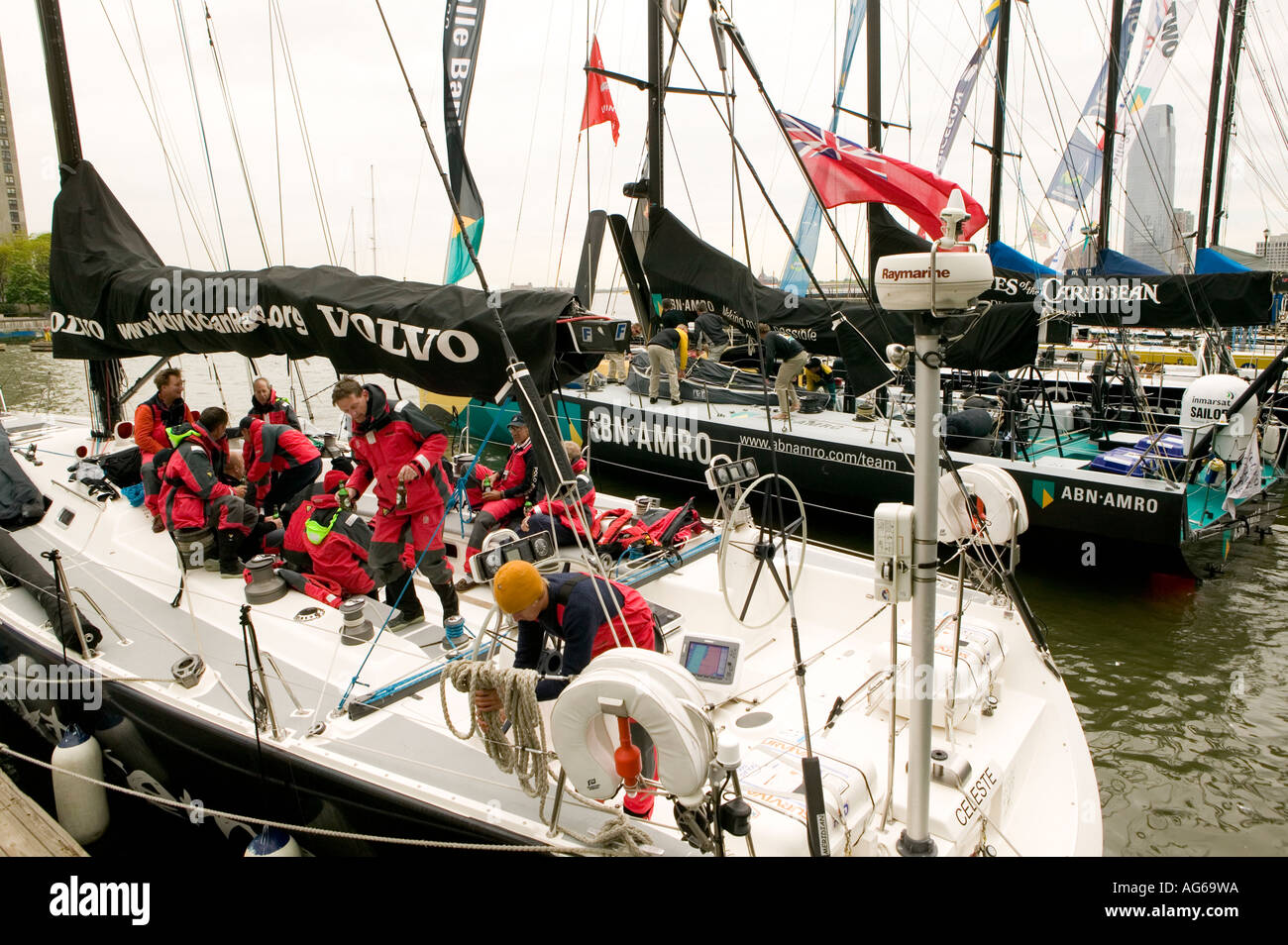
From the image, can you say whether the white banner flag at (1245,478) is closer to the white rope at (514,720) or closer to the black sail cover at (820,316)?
the black sail cover at (820,316)

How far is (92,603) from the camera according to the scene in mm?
4172

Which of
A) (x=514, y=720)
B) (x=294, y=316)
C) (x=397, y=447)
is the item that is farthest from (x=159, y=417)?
(x=514, y=720)

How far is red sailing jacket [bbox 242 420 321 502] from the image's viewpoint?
18.2 feet

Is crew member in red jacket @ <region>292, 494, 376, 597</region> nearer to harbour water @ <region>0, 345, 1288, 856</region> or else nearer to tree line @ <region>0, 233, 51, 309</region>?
harbour water @ <region>0, 345, 1288, 856</region>

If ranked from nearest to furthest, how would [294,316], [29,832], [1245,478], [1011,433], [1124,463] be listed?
[294,316]
[29,832]
[1245,478]
[1124,463]
[1011,433]

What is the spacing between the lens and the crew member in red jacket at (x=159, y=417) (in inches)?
210

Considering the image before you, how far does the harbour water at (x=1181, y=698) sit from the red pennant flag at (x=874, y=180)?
3.89 metres

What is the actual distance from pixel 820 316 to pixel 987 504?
6.18 meters

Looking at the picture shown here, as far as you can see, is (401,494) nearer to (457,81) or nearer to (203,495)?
(203,495)

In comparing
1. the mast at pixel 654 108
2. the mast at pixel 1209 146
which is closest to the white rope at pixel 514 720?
the mast at pixel 654 108

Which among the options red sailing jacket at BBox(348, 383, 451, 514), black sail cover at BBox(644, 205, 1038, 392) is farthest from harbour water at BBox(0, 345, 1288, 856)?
black sail cover at BBox(644, 205, 1038, 392)

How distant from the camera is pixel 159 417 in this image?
5477 mm
